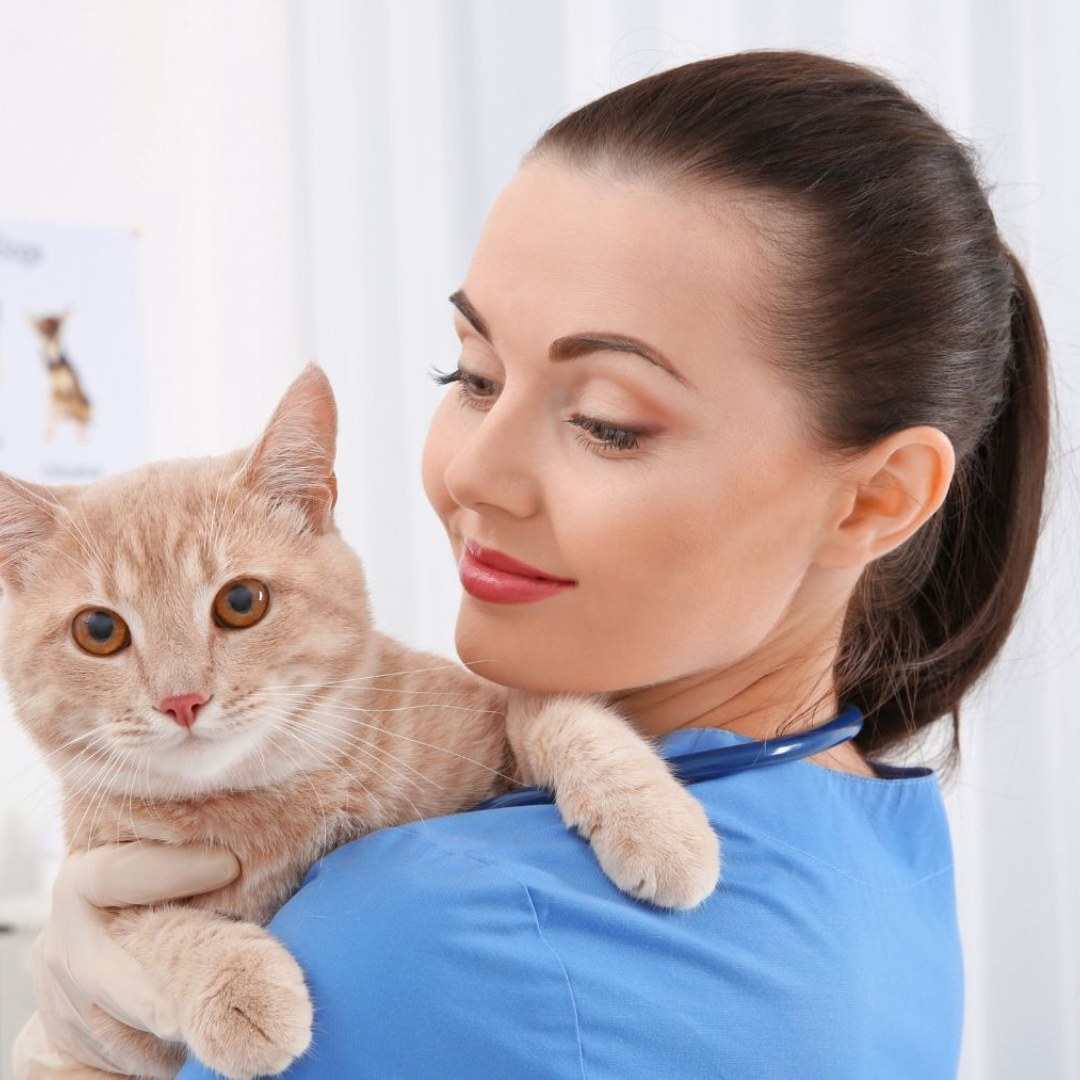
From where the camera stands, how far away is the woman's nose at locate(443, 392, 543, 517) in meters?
1.05

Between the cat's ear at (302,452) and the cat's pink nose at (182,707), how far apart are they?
23cm

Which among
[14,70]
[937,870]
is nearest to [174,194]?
[14,70]

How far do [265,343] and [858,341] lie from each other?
1.82m

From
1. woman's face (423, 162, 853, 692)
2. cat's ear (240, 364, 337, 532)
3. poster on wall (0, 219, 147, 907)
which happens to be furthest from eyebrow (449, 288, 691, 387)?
poster on wall (0, 219, 147, 907)

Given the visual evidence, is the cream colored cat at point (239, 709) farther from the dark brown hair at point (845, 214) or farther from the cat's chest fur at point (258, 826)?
the dark brown hair at point (845, 214)

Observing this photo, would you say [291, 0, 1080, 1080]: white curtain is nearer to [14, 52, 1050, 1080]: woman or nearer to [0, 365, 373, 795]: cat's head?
[14, 52, 1050, 1080]: woman

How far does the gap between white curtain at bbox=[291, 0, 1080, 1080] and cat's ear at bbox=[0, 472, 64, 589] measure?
1131 mm

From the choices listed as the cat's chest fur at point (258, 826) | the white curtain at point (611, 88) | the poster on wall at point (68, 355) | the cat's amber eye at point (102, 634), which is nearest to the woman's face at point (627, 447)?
the cat's chest fur at point (258, 826)

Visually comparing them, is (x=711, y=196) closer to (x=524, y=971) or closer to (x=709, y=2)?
(x=524, y=971)

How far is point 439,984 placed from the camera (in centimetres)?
87

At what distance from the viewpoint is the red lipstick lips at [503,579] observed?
1083mm

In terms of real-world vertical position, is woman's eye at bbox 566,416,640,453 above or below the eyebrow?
below

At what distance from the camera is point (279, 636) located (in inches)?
44.1

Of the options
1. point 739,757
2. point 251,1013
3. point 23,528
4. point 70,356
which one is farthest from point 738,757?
point 70,356
